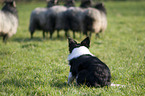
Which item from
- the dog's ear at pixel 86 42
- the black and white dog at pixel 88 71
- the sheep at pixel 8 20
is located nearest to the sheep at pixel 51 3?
the sheep at pixel 8 20

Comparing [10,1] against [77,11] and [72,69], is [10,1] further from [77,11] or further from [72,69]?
[72,69]

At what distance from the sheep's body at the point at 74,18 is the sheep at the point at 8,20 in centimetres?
306

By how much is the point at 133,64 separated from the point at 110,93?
7.35 ft

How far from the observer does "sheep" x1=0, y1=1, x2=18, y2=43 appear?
28.6 ft

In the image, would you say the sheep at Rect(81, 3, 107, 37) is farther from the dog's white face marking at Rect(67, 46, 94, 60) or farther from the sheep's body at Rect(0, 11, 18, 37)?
the dog's white face marking at Rect(67, 46, 94, 60)

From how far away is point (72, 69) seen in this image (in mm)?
3936

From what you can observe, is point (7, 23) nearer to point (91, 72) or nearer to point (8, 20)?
point (8, 20)

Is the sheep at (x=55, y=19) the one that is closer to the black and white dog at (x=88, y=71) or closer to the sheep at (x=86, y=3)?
the sheep at (x=86, y=3)

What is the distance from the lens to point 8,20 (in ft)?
29.7

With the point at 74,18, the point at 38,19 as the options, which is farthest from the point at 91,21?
the point at 38,19

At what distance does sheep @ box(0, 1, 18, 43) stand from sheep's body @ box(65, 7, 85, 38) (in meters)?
3.06

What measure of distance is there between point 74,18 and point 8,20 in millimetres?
3666

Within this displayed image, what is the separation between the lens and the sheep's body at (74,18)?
990cm

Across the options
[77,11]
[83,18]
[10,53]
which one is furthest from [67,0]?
[10,53]
